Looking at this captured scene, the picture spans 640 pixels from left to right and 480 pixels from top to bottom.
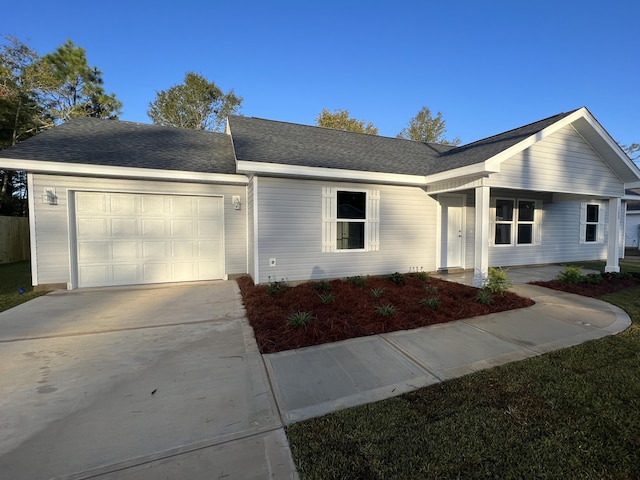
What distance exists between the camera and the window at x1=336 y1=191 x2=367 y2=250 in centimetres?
740

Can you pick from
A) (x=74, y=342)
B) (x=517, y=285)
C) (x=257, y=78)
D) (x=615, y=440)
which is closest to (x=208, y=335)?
(x=74, y=342)

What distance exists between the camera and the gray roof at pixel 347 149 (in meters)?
6.78

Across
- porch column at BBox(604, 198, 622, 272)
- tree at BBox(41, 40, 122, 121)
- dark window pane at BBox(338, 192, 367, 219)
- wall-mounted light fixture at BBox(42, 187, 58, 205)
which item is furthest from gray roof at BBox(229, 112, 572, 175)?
tree at BBox(41, 40, 122, 121)

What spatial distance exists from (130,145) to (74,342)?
5.74 m

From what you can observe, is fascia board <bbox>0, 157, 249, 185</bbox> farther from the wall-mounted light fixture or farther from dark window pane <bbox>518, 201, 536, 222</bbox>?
dark window pane <bbox>518, 201, 536, 222</bbox>

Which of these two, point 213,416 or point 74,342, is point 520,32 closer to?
point 213,416

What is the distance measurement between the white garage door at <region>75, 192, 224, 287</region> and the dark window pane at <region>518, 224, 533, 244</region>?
31.3 feet

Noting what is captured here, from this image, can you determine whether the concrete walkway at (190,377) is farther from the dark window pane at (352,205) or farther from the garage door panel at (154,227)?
the dark window pane at (352,205)

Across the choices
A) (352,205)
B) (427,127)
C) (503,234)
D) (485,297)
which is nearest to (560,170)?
(503,234)

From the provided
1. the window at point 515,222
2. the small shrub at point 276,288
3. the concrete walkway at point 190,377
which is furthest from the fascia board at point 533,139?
the small shrub at point 276,288

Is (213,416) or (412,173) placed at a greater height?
(412,173)

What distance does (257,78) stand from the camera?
52.0 feet

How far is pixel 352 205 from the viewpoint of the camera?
7.52 meters

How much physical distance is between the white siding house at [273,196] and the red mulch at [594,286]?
5.79ft
